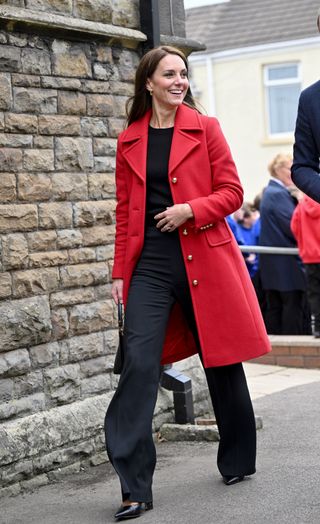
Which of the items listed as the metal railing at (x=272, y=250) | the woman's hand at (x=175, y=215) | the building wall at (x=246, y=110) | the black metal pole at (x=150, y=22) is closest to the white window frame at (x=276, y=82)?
the building wall at (x=246, y=110)

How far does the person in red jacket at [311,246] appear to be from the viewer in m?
11.2

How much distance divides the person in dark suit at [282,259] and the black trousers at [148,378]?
19.2 ft

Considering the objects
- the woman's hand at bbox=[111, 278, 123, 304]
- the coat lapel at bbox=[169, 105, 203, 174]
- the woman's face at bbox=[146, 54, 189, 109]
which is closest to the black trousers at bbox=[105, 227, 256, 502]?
the woman's hand at bbox=[111, 278, 123, 304]

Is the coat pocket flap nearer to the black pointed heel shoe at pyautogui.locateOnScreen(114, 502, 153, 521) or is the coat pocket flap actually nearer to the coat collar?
the coat collar

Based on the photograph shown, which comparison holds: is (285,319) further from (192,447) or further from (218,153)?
(218,153)

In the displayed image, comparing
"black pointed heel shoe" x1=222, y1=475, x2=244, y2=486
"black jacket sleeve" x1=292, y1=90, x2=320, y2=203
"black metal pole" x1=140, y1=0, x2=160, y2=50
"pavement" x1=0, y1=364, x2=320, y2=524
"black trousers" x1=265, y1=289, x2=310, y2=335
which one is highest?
"black metal pole" x1=140, y1=0, x2=160, y2=50

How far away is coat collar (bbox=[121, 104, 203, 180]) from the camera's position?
600cm

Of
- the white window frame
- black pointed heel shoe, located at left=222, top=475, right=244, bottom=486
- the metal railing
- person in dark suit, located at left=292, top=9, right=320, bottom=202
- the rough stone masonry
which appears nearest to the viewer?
person in dark suit, located at left=292, top=9, right=320, bottom=202

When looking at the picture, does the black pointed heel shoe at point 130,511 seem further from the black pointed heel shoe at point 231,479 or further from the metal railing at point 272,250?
the metal railing at point 272,250

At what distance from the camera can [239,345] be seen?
6.03 metres

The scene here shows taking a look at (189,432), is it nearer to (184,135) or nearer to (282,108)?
(184,135)

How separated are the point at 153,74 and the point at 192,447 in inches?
95.4

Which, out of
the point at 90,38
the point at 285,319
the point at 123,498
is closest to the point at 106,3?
the point at 90,38

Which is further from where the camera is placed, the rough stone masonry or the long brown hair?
the rough stone masonry
